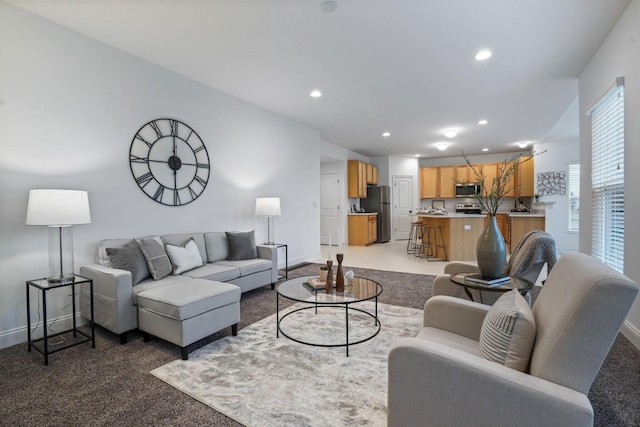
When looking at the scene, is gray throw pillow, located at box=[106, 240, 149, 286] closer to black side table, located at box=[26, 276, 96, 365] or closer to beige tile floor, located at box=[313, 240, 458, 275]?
black side table, located at box=[26, 276, 96, 365]

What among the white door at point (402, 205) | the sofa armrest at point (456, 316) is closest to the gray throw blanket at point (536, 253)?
the sofa armrest at point (456, 316)

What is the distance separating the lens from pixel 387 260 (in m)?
6.35

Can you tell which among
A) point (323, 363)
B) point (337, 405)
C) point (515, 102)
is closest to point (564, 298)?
point (337, 405)

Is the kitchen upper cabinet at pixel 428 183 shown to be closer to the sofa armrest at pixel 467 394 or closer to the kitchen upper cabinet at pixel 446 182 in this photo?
the kitchen upper cabinet at pixel 446 182

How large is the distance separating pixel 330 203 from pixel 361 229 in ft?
3.61

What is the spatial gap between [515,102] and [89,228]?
5.85 metres

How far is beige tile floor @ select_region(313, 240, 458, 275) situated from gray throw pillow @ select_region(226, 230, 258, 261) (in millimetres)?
2160

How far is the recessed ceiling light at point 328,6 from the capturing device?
2451mm

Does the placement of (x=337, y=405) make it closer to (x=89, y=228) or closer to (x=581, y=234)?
(x=89, y=228)

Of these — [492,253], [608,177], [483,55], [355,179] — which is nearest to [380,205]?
[355,179]

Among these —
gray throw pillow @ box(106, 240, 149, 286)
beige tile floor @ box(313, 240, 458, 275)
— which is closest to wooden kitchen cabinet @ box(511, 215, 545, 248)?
beige tile floor @ box(313, 240, 458, 275)

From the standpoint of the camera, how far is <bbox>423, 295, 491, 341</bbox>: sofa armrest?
5.86ft

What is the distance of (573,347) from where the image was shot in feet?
3.52

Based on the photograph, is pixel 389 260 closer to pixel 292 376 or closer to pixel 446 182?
pixel 292 376
